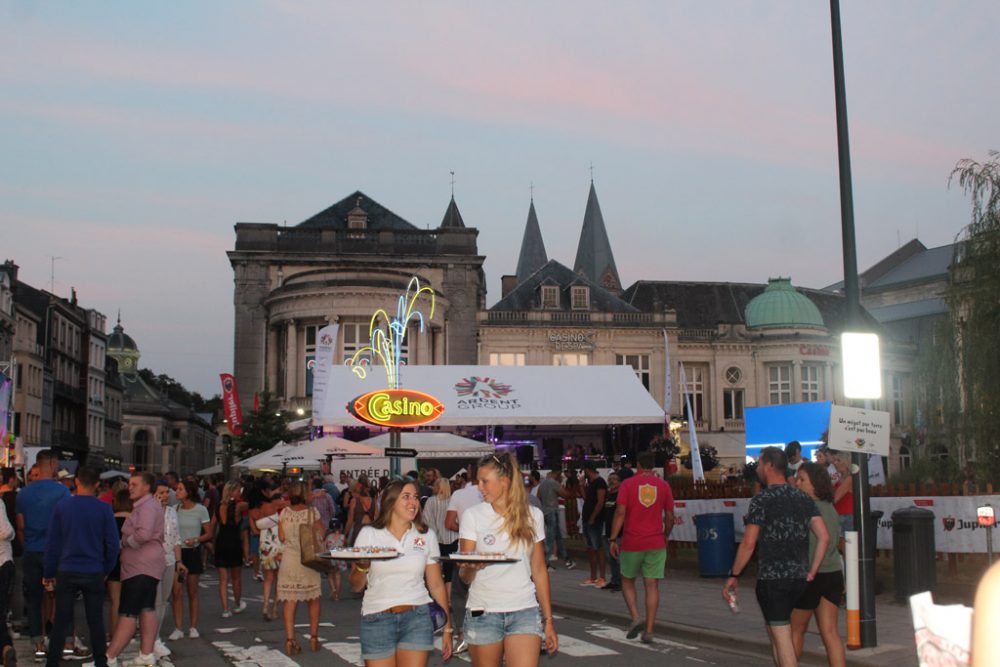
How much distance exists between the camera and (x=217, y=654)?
468 inches

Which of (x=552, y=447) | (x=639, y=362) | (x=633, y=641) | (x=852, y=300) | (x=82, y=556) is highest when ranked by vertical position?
(x=639, y=362)

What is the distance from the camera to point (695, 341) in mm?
66688

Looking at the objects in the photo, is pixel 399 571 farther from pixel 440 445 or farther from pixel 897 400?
pixel 897 400

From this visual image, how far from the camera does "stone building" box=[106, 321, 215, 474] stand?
118188 mm

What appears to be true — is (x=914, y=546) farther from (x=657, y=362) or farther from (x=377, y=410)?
(x=657, y=362)

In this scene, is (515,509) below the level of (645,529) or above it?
above

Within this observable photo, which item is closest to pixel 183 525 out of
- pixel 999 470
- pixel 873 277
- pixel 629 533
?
pixel 629 533

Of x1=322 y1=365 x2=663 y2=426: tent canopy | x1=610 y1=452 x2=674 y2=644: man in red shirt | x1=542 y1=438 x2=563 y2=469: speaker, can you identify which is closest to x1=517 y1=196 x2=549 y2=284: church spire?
x1=542 y1=438 x2=563 y2=469: speaker

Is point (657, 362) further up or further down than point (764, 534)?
further up

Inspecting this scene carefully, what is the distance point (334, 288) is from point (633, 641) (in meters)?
45.2

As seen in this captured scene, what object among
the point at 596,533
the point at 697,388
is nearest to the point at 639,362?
the point at 697,388

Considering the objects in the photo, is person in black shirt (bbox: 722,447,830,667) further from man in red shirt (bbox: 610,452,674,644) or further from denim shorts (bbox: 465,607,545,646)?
man in red shirt (bbox: 610,452,674,644)

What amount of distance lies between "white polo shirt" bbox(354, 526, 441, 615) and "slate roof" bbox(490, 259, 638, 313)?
56.3m

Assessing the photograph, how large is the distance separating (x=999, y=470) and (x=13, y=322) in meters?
57.1
